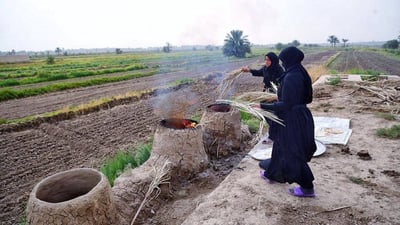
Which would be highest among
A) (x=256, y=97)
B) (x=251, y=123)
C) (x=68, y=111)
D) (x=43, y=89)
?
(x=256, y=97)

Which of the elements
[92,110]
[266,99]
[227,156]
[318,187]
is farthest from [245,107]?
[92,110]

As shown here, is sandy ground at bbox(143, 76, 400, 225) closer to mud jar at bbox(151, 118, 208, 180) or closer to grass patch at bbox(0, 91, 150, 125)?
mud jar at bbox(151, 118, 208, 180)

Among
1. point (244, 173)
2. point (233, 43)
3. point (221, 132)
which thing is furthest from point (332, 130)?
point (233, 43)

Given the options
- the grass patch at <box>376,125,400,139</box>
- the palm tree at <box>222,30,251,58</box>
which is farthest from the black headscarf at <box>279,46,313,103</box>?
the palm tree at <box>222,30,251,58</box>

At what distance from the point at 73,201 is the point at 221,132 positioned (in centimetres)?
348

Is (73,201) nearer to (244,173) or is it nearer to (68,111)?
(244,173)

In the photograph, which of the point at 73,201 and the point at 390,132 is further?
the point at 390,132

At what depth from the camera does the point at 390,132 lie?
20.1ft

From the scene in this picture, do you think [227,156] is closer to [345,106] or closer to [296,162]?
[296,162]

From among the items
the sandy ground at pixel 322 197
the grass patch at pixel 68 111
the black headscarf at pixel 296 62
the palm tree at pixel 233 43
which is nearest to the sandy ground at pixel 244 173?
the sandy ground at pixel 322 197

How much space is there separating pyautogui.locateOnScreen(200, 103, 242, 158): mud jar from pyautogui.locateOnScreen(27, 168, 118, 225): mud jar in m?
2.82

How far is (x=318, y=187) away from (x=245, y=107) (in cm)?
153

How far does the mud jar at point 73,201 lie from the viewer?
2990 mm

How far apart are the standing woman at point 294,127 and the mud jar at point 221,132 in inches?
83.1
